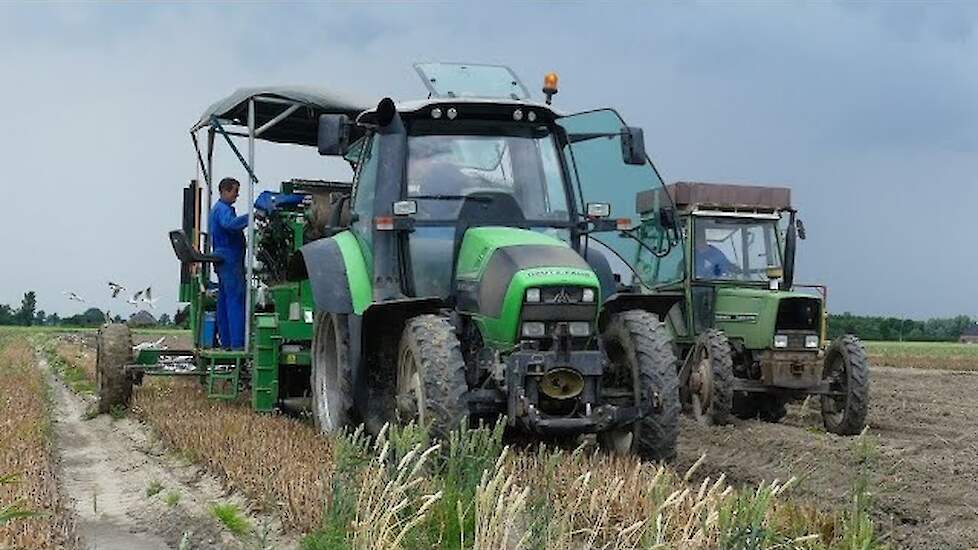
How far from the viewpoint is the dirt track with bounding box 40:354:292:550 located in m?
5.61

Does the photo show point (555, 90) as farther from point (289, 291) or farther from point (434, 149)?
point (289, 291)

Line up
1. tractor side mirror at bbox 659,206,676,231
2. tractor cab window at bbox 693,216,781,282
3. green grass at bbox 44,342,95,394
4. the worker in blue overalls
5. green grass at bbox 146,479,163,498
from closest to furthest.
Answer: green grass at bbox 146,479,163,498
tractor side mirror at bbox 659,206,676,231
the worker in blue overalls
tractor cab window at bbox 693,216,781,282
green grass at bbox 44,342,95,394

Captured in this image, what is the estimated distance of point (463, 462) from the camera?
547 centimetres

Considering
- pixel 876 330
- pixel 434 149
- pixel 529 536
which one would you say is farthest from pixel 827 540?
pixel 876 330

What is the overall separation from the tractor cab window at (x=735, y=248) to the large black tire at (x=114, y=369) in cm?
585

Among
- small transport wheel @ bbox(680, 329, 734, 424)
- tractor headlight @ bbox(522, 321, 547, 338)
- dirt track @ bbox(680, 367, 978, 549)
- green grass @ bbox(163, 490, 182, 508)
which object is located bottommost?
dirt track @ bbox(680, 367, 978, 549)

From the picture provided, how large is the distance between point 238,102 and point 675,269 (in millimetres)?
5095

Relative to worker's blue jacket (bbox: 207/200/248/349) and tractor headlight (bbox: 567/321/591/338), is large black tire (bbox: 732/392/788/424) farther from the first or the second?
tractor headlight (bbox: 567/321/591/338)

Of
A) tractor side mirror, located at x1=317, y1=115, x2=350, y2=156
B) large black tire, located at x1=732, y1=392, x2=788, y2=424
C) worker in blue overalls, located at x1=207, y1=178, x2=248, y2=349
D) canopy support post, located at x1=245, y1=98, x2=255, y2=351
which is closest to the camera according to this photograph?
tractor side mirror, located at x1=317, y1=115, x2=350, y2=156

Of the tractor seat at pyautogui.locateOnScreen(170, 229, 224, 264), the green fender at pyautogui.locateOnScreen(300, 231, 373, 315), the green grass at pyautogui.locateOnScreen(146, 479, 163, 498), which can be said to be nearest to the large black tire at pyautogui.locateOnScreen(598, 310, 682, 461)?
the green fender at pyautogui.locateOnScreen(300, 231, 373, 315)

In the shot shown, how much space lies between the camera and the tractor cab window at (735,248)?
1249 cm

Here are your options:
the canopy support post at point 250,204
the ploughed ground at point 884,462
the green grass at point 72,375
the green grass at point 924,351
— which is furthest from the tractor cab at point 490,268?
the green grass at point 924,351

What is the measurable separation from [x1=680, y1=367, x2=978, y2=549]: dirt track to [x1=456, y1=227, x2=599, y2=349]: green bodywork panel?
1.76 m

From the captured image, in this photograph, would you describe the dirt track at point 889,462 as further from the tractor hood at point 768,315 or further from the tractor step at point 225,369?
the tractor step at point 225,369
